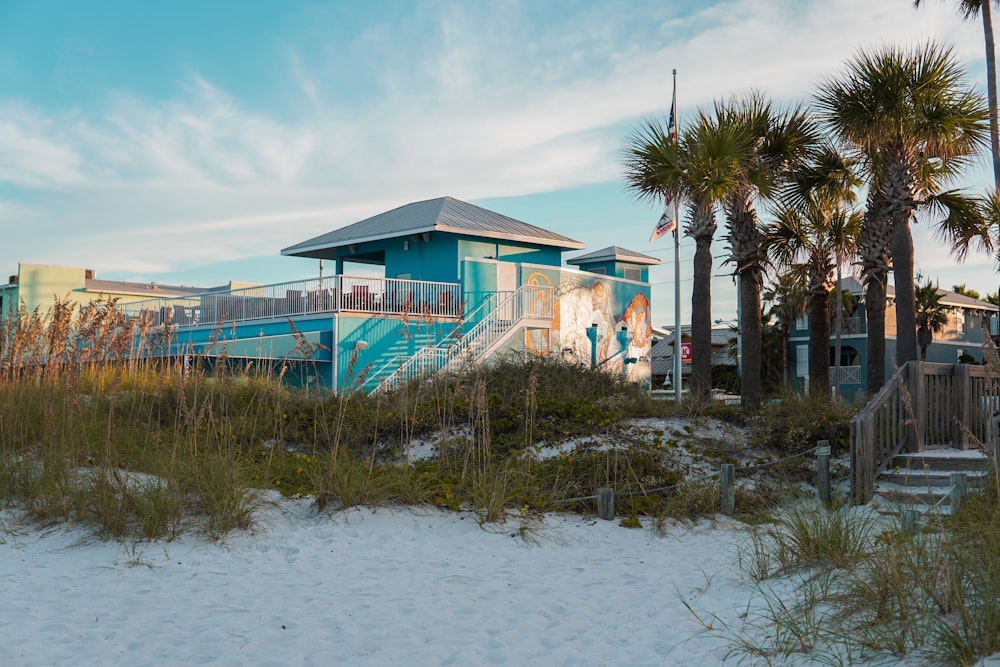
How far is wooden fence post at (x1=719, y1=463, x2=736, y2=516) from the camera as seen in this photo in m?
10.0

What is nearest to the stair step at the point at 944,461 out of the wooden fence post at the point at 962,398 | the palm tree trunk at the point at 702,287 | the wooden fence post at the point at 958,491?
the wooden fence post at the point at 962,398

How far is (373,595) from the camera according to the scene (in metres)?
6.76

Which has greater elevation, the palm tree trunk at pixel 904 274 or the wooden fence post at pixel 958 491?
the palm tree trunk at pixel 904 274

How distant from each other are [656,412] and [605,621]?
742cm

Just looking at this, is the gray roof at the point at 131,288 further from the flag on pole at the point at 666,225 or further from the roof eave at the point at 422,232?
the flag on pole at the point at 666,225

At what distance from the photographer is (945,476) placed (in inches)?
415

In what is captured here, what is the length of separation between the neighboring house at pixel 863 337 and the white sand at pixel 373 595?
37.4 meters

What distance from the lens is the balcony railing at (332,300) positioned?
75.5 ft

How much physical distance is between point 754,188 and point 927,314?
1208 inches

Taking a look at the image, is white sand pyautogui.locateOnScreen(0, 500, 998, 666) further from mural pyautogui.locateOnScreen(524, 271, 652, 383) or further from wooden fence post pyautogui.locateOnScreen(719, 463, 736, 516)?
mural pyautogui.locateOnScreen(524, 271, 652, 383)

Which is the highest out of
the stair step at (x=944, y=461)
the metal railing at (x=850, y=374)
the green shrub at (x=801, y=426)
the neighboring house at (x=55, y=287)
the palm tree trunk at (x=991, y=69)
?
the palm tree trunk at (x=991, y=69)

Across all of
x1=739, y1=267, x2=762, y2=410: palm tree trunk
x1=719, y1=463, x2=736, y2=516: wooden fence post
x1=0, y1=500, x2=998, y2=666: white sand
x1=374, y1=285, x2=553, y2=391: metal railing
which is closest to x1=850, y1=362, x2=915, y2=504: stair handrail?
x1=719, y1=463, x2=736, y2=516: wooden fence post

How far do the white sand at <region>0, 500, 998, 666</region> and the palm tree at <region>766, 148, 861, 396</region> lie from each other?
45.4ft

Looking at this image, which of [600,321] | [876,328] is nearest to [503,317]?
[600,321]
